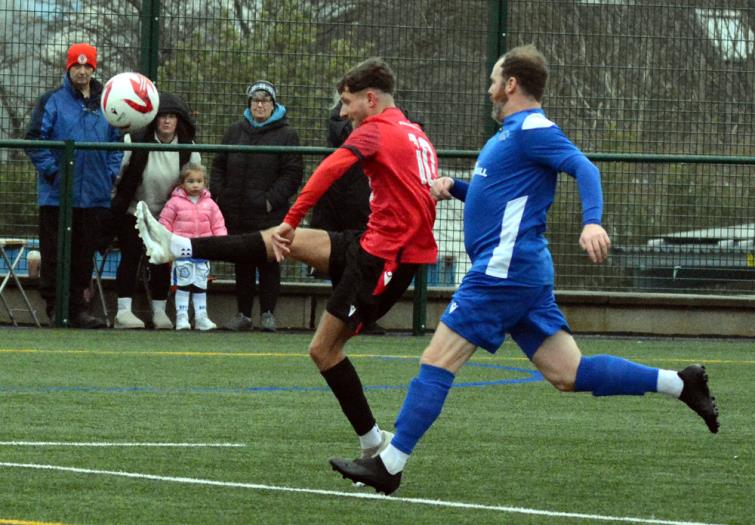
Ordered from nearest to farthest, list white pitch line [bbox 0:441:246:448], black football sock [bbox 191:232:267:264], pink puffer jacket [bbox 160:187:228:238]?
white pitch line [bbox 0:441:246:448] → black football sock [bbox 191:232:267:264] → pink puffer jacket [bbox 160:187:228:238]

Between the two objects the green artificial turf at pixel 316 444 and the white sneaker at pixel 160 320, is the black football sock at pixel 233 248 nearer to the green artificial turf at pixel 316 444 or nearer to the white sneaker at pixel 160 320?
the green artificial turf at pixel 316 444

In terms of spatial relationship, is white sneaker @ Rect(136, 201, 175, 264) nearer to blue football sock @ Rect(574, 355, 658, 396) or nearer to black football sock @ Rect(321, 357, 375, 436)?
black football sock @ Rect(321, 357, 375, 436)

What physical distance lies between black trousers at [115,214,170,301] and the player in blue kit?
8.36 metres

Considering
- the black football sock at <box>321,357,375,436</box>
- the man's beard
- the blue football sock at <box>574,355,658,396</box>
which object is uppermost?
the man's beard

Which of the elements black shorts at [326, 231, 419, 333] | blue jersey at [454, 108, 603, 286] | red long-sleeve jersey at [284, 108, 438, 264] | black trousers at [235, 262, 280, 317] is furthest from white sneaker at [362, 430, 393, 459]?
black trousers at [235, 262, 280, 317]

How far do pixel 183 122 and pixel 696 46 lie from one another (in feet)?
16.4

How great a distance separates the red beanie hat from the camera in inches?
568

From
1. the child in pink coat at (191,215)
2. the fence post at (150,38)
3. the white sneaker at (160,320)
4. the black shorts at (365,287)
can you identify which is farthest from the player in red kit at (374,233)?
the fence post at (150,38)

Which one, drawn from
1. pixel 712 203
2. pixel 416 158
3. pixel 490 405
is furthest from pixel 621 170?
pixel 416 158

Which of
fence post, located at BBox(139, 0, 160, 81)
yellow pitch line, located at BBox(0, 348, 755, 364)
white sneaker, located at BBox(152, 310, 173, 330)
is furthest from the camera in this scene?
fence post, located at BBox(139, 0, 160, 81)

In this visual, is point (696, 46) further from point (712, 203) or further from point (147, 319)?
point (147, 319)

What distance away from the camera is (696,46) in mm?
16375

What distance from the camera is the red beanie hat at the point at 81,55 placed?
14.4m

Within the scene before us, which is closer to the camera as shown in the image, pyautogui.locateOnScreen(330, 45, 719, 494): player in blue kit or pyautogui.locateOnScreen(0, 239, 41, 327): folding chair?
pyautogui.locateOnScreen(330, 45, 719, 494): player in blue kit
